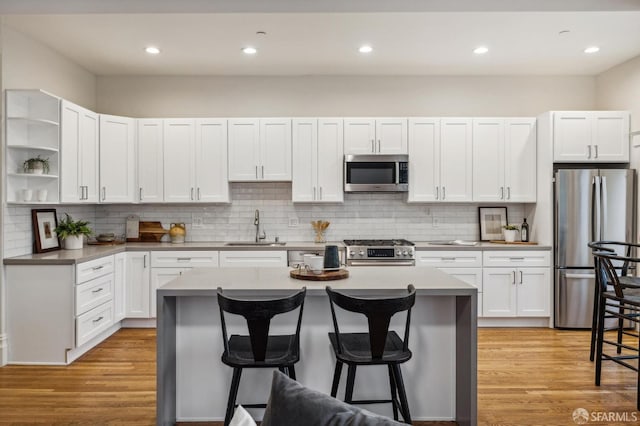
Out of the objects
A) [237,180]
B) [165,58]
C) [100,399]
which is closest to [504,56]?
[237,180]

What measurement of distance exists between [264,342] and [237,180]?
3.17 m

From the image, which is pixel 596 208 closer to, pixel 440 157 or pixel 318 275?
pixel 440 157

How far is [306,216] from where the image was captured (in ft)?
17.9

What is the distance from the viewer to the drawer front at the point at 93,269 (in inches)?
153

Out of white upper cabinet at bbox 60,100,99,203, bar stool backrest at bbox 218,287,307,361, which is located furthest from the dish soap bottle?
white upper cabinet at bbox 60,100,99,203

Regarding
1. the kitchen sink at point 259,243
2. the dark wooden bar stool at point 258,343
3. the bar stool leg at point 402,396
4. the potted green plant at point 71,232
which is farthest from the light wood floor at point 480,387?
the kitchen sink at point 259,243

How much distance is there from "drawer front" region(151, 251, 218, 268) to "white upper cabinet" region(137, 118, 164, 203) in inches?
27.4

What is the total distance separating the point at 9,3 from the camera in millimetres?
3018

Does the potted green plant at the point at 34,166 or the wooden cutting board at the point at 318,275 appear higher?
the potted green plant at the point at 34,166

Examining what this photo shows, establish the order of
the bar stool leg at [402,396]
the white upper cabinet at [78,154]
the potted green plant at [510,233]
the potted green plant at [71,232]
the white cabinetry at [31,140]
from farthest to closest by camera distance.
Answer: the potted green plant at [510,233] < the potted green plant at [71,232] < the white upper cabinet at [78,154] < the white cabinetry at [31,140] < the bar stool leg at [402,396]

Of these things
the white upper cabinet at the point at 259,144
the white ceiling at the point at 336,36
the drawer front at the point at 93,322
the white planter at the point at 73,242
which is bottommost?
the drawer front at the point at 93,322

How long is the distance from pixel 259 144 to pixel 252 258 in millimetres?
1290

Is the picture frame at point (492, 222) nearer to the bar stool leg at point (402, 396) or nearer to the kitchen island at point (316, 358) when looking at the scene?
the kitchen island at point (316, 358)

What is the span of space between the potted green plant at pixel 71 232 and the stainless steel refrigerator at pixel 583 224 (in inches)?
192
